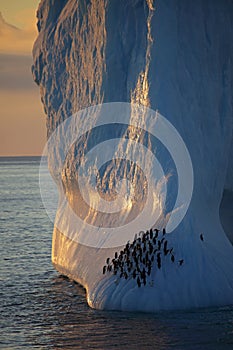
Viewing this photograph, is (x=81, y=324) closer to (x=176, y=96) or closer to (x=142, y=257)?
(x=142, y=257)

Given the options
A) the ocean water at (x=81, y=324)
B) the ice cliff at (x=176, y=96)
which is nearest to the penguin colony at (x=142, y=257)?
the ice cliff at (x=176, y=96)

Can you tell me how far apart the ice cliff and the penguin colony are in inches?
8.1

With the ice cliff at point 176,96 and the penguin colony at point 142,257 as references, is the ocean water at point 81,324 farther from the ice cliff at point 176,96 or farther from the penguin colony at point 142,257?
the penguin colony at point 142,257

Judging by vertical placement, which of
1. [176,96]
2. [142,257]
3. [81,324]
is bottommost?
[81,324]

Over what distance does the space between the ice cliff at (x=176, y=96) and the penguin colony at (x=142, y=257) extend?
0.20 metres

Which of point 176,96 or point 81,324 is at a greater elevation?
point 176,96

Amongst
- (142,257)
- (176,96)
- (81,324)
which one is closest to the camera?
(81,324)

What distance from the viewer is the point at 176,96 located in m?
19.0

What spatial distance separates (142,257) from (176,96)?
398 centimetres

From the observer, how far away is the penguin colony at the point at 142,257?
17625 millimetres

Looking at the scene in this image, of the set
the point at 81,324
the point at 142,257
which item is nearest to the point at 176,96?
the point at 142,257

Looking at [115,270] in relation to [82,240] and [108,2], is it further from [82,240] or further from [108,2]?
[108,2]

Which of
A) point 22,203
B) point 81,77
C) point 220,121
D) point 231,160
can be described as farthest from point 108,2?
point 22,203

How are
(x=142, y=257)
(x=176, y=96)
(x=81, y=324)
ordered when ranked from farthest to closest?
(x=176, y=96) < (x=142, y=257) < (x=81, y=324)
